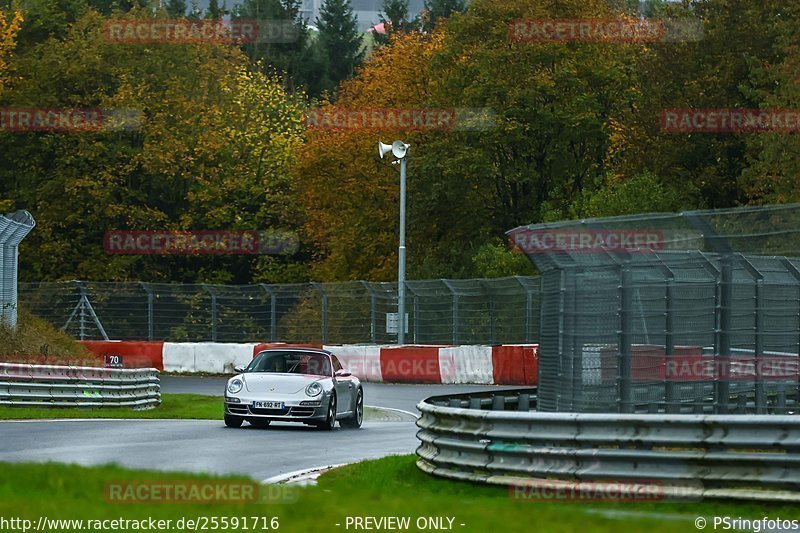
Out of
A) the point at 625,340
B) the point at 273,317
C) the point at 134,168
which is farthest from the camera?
the point at 134,168

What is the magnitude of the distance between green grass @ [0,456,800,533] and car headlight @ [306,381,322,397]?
889 centimetres

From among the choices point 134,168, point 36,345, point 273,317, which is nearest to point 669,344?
point 36,345

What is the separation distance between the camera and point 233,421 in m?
23.2

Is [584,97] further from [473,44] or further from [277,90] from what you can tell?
[277,90]

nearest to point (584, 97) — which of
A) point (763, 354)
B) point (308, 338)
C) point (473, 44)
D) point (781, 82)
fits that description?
point (473, 44)

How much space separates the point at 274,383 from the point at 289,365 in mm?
1269

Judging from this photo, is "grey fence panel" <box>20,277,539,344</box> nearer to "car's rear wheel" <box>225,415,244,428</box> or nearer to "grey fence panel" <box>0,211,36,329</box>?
"grey fence panel" <box>0,211,36,329</box>

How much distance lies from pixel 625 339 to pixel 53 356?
18.2 meters

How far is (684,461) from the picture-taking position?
12344 mm

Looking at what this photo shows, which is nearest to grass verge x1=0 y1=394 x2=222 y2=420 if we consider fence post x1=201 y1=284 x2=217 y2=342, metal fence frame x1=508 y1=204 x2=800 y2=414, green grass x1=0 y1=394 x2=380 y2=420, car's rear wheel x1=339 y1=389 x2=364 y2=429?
green grass x1=0 y1=394 x2=380 y2=420

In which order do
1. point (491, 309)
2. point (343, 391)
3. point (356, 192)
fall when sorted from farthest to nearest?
point (356, 192), point (491, 309), point (343, 391)

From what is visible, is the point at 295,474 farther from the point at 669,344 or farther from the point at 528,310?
the point at 528,310

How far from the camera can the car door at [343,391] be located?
23.7 m

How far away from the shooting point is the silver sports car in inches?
898
